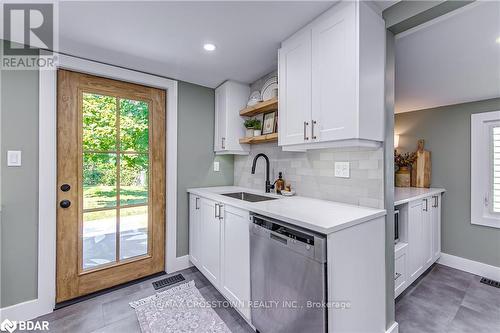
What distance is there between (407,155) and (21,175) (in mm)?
4604

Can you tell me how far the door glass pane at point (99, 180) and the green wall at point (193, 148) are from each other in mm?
697

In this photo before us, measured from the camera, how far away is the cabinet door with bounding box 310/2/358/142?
4.39ft

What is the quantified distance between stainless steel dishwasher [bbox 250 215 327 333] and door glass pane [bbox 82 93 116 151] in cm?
179

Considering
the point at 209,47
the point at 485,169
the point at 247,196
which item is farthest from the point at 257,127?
the point at 485,169

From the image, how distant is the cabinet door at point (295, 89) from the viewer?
1632 millimetres

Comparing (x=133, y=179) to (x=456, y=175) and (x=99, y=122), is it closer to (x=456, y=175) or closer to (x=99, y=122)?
(x=99, y=122)

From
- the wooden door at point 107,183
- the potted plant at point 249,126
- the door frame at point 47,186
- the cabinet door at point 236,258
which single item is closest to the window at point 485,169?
the potted plant at point 249,126

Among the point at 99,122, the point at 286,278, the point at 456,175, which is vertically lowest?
the point at 286,278

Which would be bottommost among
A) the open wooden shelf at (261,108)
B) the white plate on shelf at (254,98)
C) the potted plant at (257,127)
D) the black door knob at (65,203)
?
the black door knob at (65,203)

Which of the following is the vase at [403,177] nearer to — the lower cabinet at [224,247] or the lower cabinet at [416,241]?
the lower cabinet at [416,241]

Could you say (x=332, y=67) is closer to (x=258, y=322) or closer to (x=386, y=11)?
(x=386, y=11)

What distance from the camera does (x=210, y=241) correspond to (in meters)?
2.18

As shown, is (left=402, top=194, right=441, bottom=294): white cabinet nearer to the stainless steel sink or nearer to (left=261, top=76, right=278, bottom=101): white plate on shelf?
the stainless steel sink

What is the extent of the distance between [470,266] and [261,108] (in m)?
3.27
